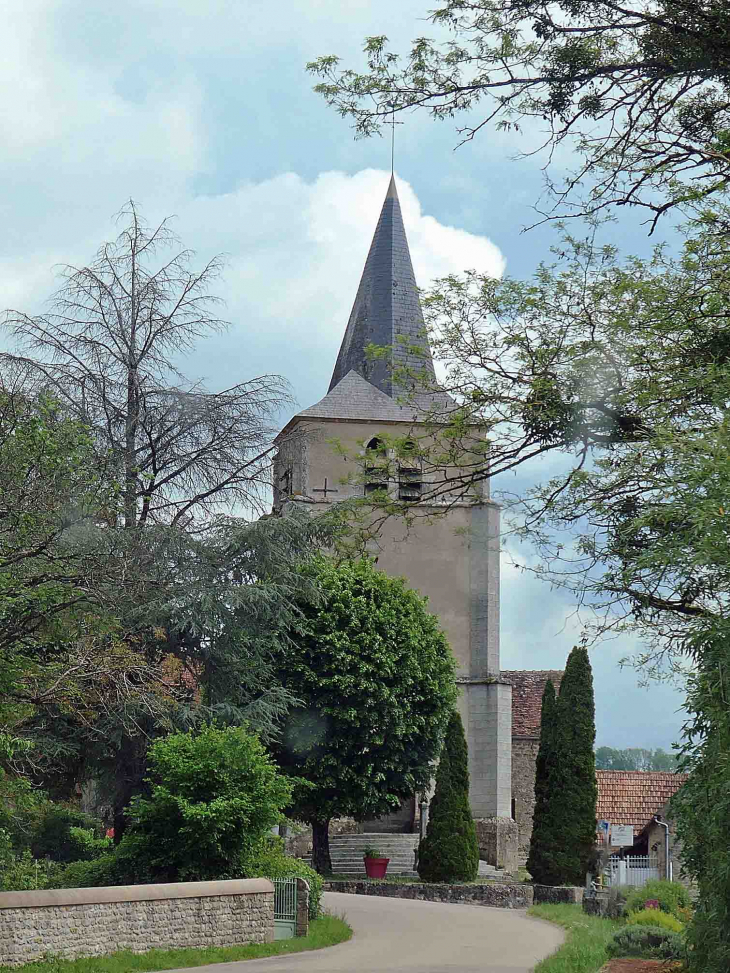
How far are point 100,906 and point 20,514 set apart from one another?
5229 millimetres

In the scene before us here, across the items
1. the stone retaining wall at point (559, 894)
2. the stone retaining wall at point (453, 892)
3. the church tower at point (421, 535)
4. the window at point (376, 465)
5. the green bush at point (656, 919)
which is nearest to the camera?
the window at point (376, 465)

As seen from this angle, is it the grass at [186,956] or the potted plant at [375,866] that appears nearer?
the grass at [186,956]

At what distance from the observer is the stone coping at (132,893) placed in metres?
14.9

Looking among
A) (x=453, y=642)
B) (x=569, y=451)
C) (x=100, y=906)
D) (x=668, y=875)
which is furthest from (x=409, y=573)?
(x=569, y=451)

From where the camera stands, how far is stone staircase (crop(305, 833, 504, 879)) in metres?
35.2

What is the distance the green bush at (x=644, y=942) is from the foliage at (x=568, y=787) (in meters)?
15.7

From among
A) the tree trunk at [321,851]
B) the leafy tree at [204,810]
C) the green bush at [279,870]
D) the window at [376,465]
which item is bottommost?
the tree trunk at [321,851]

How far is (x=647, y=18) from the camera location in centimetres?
1056

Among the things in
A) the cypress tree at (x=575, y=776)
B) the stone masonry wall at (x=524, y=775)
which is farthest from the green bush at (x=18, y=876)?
the stone masonry wall at (x=524, y=775)

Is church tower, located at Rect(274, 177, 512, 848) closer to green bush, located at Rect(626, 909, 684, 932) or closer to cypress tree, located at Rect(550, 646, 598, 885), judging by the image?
cypress tree, located at Rect(550, 646, 598, 885)

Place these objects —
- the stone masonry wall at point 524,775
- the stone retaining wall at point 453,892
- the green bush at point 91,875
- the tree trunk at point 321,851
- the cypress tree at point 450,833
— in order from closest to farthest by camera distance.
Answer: the green bush at point 91,875, the stone retaining wall at point 453,892, the cypress tree at point 450,833, the tree trunk at point 321,851, the stone masonry wall at point 524,775

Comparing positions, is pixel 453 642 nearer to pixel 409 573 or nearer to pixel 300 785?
pixel 409 573

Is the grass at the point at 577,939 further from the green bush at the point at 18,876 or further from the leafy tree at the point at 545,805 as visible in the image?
the green bush at the point at 18,876

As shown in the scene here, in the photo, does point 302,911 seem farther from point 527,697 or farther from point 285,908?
point 527,697
